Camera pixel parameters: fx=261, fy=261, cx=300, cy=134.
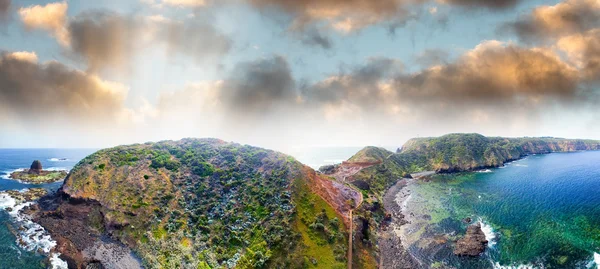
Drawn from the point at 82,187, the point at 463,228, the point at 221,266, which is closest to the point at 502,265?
the point at 463,228

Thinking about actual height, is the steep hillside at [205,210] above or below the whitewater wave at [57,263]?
above

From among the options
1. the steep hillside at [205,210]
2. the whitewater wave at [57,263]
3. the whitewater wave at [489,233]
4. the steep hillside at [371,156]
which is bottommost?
the whitewater wave at [57,263]

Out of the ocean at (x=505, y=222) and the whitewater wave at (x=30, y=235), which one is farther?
the whitewater wave at (x=30, y=235)

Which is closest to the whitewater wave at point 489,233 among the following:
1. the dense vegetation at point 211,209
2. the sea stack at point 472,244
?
the sea stack at point 472,244

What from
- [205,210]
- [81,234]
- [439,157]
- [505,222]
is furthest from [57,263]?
[439,157]

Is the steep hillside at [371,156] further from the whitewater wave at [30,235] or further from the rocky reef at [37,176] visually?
the rocky reef at [37,176]

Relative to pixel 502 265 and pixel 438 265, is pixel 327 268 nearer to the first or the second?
pixel 438 265
